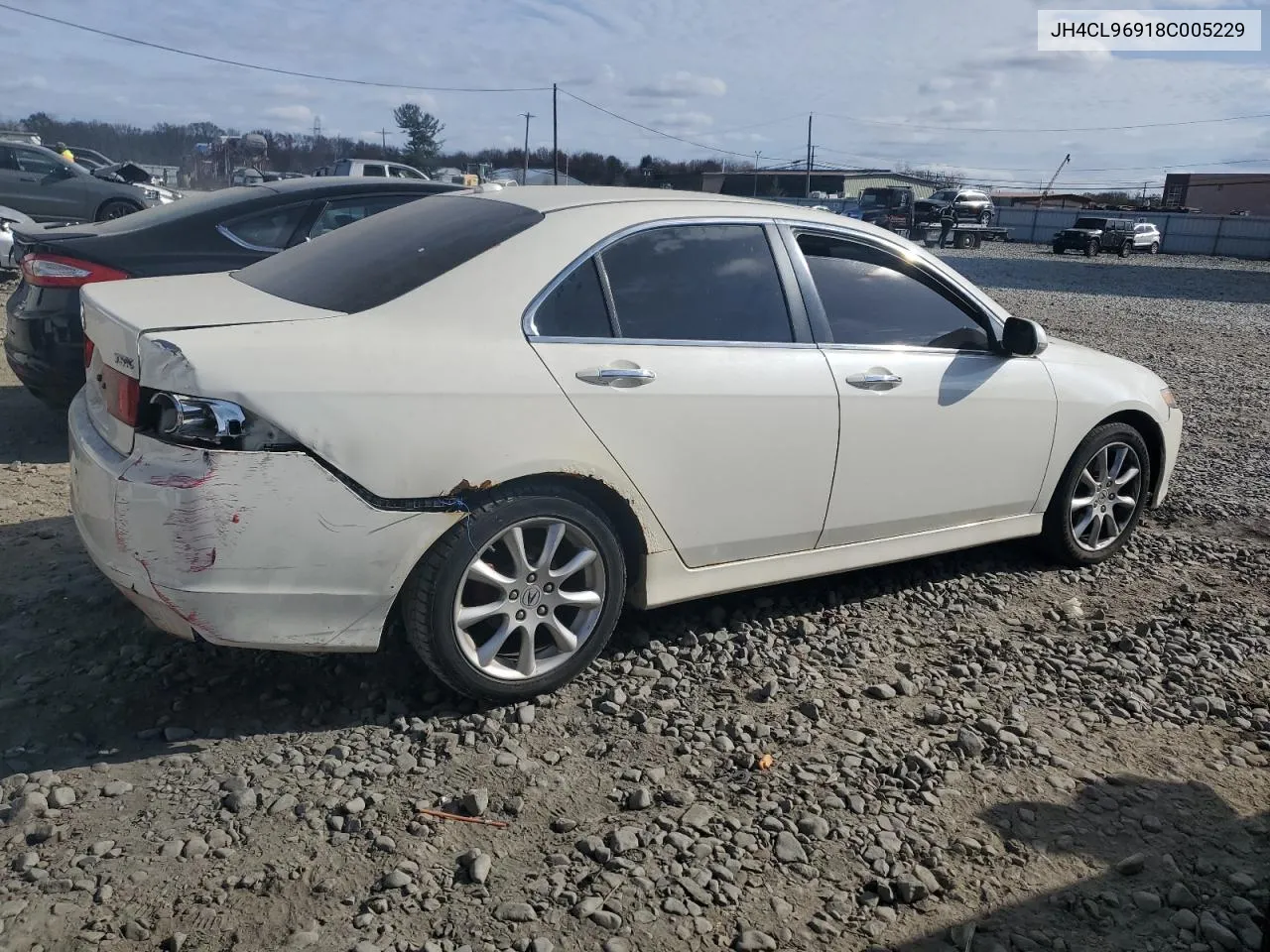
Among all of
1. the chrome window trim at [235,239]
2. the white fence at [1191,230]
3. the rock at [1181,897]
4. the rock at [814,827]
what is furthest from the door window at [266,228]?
the white fence at [1191,230]

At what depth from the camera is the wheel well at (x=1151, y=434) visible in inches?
194

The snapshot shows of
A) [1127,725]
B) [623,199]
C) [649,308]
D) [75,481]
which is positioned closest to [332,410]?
[75,481]

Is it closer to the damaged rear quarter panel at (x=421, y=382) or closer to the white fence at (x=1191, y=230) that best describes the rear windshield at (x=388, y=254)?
the damaged rear quarter panel at (x=421, y=382)

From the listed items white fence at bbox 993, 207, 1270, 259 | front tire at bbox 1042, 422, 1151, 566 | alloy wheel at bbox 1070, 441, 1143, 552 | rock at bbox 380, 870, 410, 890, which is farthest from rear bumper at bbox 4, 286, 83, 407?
white fence at bbox 993, 207, 1270, 259

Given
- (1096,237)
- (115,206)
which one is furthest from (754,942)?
(1096,237)

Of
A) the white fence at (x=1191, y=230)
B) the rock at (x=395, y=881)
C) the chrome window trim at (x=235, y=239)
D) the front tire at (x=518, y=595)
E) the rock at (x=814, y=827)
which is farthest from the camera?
the white fence at (x=1191, y=230)

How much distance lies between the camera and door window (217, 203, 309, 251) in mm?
5992

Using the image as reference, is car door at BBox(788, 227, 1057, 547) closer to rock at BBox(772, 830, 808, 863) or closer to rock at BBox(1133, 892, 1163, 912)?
rock at BBox(772, 830, 808, 863)

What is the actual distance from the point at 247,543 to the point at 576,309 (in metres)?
1.26

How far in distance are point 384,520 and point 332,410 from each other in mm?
346

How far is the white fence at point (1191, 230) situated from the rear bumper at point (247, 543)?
168 feet

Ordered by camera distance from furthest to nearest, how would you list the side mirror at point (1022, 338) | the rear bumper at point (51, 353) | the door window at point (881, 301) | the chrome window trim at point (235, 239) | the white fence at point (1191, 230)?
the white fence at point (1191, 230)
the chrome window trim at point (235, 239)
the rear bumper at point (51, 353)
the side mirror at point (1022, 338)
the door window at point (881, 301)

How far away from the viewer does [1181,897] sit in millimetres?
2666

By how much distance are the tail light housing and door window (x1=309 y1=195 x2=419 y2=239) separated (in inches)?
45.5
